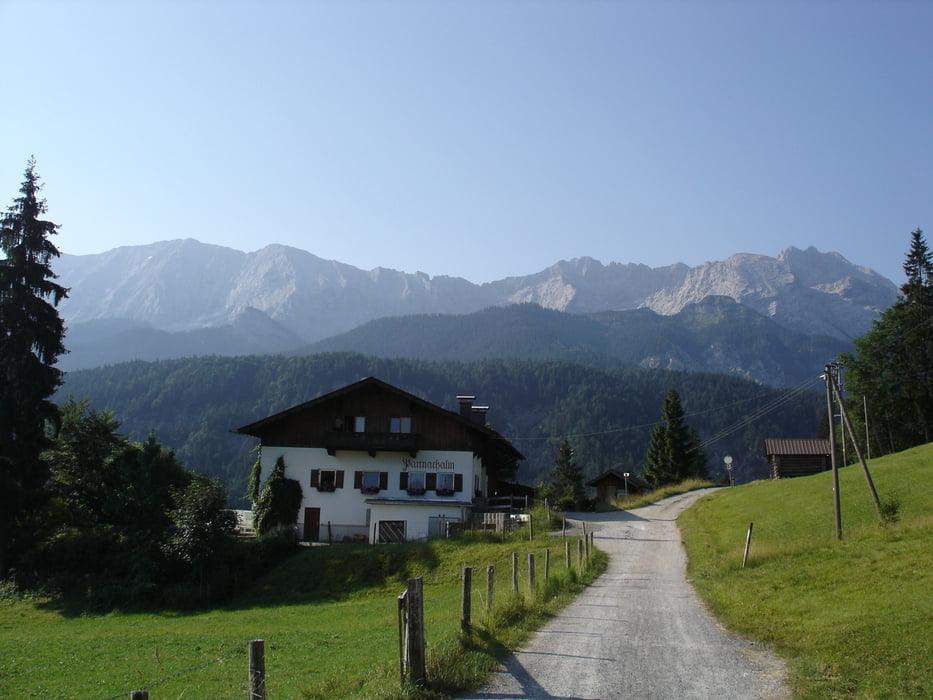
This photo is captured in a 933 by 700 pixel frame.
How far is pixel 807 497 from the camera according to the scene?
41312mm

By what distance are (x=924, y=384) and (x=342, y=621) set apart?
59.0 m

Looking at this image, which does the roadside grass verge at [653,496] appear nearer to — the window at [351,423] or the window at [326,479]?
the window at [351,423]

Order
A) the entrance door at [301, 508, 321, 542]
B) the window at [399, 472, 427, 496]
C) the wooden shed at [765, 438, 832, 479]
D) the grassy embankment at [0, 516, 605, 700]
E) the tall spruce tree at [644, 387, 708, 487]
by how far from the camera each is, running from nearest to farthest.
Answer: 1. the grassy embankment at [0, 516, 605, 700]
2. the entrance door at [301, 508, 321, 542]
3. the window at [399, 472, 427, 496]
4. the wooden shed at [765, 438, 832, 479]
5. the tall spruce tree at [644, 387, 708, 487]

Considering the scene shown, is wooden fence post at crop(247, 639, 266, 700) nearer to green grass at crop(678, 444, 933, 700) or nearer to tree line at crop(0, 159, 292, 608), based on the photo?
green grass at crop(678, 444, 933, 700)

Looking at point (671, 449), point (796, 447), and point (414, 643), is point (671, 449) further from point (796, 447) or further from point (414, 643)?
point (414, 643)

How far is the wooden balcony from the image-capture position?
44.8m

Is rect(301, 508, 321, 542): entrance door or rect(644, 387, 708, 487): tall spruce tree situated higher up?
rect(644, 387, 708, 487): tall spruce tree

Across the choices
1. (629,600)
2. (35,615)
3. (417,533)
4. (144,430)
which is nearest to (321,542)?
(417,533)

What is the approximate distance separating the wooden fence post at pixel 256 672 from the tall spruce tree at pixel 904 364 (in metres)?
67.9

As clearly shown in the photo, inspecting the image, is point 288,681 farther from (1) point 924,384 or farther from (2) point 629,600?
(1) point 924,384

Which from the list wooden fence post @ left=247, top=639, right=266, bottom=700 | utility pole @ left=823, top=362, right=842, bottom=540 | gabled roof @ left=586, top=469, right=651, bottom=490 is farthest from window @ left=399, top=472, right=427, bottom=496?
gabled roof @ left=586, top=469, right=651, bottom=490

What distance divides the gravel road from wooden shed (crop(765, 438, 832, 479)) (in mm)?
62914

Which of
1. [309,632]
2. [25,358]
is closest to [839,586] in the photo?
[309,632]

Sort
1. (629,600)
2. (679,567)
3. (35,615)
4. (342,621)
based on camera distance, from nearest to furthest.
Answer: (629,600), (342,621), (679,567), (35,615)
